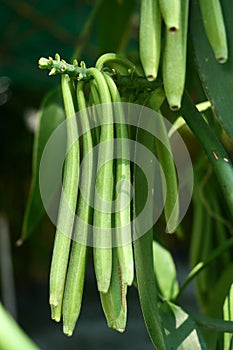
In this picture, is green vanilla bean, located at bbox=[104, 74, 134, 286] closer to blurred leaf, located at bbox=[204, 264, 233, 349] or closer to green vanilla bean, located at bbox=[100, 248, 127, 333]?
green vanilla bean, located at bbox=[100, 248, 127, 333]

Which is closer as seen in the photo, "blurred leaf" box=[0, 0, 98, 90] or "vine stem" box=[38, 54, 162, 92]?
"vine stem" box=[38, 54, 162, 92]

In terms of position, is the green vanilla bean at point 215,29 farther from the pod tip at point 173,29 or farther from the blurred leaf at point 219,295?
the blurred leaf at point 219,295

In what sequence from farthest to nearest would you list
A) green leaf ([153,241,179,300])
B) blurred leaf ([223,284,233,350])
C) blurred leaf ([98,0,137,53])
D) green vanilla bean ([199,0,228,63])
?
1. blurred leaf ([98,0,137,53])
2. green leaf ([153,241,179,300])
3. blurred leaf ([223,284,233,350])
4. green vanilla bean ([199,0,228,63])

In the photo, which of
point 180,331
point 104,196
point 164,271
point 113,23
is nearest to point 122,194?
point 104,196

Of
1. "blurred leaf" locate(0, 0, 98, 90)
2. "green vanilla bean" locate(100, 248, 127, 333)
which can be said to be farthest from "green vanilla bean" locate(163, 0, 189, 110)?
"blurred leaf" locate(0, 0, 98, 90)

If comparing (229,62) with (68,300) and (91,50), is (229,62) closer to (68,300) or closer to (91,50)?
(68,300)

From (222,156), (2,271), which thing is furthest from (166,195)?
(2,271)

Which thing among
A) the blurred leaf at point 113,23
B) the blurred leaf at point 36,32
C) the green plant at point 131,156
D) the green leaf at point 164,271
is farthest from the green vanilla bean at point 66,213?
the blurred leaf at point 36,32
